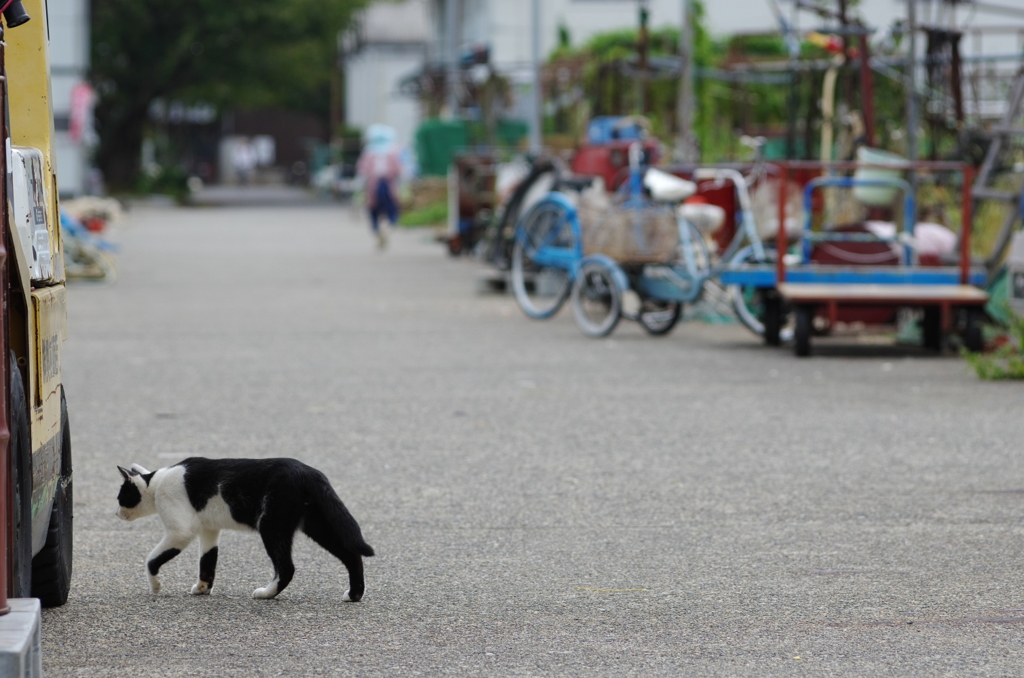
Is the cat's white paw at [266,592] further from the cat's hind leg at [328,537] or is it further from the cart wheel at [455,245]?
the cart wheel at [455,245]

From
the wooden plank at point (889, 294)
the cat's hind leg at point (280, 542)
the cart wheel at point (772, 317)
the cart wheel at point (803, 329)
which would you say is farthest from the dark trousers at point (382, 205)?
the cat's hind leg at point (280, 542)

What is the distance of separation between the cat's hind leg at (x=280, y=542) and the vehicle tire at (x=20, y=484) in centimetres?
68

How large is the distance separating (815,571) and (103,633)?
7.28 feet

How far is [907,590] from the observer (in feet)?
16.1

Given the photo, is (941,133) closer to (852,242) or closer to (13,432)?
(852,242)

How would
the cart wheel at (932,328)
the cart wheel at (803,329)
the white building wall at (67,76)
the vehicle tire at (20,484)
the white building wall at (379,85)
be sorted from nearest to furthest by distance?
the vehicle tire at (20,484) < the cart wheel at (803,329) < the cart wheel at (932,328) < the white building wall at (67,76) < the white building wall at (379,85)

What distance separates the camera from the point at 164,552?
4750 millimetres

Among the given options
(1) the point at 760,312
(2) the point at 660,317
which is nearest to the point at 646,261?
(2) the point at 660,317

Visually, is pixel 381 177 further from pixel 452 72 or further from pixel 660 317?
pixel 660 317

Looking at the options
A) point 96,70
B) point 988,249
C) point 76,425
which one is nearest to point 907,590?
point 76,425

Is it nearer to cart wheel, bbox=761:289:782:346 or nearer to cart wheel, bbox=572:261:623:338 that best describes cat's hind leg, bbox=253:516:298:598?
cart wheel, bbox=761:289:782:346

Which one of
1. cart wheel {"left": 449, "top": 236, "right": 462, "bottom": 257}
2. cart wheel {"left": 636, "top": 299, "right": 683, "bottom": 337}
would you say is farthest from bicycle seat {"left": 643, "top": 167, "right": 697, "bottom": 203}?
cart wheel {"left": 449, "top": 236, "right": 462, "bottom": 257}

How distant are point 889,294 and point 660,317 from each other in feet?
7.00

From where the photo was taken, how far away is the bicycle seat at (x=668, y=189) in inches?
469
